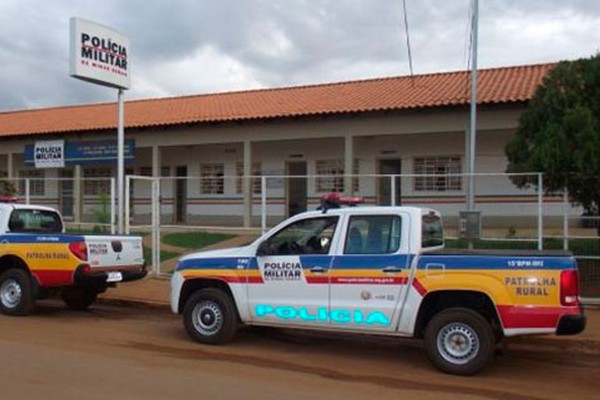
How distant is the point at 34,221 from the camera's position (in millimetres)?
11617

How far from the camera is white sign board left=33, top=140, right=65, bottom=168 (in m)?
26.8

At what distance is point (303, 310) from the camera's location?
7.99m

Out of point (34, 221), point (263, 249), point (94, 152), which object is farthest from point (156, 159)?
point (263, 249)

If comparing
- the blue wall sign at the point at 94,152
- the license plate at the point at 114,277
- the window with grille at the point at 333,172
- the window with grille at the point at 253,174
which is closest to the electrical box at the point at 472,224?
the license plate at the point at 114,277

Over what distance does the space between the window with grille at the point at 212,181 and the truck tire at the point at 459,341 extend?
18.9m

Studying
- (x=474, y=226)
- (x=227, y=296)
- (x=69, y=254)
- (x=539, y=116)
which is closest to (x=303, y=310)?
(x=227, y=296)

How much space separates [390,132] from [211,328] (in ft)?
46.2

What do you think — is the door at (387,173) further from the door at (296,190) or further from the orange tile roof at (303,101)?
the door at (296,190)

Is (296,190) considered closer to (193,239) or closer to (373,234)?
(193,239)

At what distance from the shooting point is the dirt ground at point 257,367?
21.0 ft

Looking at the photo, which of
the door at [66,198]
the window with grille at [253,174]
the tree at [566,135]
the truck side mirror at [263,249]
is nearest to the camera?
the truck side mirror at [263,249]

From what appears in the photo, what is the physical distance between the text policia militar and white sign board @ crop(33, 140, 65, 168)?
11942 millimetres

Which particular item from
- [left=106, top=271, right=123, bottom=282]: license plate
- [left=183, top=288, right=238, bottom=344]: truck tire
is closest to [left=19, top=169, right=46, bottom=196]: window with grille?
[left=106, top=271, right=123, bottom=282]: license plate

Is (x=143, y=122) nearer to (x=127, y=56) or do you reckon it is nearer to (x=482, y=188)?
(x=127, y=56)
